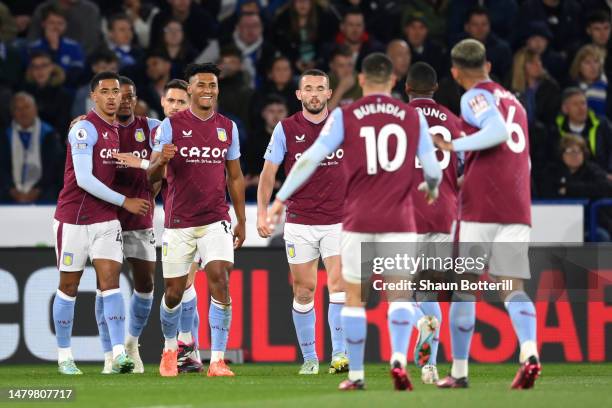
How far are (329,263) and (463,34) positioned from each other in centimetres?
772

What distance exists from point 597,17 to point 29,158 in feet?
26.8

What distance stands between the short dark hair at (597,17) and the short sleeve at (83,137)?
9434 millimetres

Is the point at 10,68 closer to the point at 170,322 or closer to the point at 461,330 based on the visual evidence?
the point at 170,322

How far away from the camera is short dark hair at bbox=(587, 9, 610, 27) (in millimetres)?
19797

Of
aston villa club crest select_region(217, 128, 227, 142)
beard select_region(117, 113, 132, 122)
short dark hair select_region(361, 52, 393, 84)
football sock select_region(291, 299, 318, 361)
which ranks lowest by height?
football sock select_region(291, 299, 318, 361)

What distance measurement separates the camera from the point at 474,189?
10367mm

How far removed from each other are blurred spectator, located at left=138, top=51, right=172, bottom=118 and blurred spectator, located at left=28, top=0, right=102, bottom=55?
1.32m

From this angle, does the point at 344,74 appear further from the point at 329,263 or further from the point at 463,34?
the point at 329,263

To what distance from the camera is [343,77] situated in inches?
728

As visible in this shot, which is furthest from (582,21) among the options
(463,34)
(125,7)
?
(125,7)

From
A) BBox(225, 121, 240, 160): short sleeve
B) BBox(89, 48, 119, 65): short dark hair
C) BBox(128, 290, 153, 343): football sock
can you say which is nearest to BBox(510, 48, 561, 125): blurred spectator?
BBox(89, 48, 119, 65): short dark hair

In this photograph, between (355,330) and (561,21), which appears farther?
(561,21)

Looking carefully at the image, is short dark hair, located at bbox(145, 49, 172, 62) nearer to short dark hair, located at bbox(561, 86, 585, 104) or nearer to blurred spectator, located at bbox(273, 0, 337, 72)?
blurred spectator, located at bbox(273, 0, 337, 72)

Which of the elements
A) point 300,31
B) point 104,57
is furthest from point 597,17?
point 104,57
